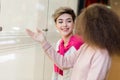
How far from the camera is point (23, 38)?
A: 2.36m

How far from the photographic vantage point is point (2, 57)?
6.62 feet

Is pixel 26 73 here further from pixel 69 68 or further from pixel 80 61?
pixel 80 61

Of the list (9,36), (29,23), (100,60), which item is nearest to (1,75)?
(9,36)

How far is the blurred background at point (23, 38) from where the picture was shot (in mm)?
2051

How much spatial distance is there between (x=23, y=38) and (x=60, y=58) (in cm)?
94

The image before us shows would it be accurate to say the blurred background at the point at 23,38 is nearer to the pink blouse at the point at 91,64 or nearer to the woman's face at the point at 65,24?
the pink blouse at the point at 91,64

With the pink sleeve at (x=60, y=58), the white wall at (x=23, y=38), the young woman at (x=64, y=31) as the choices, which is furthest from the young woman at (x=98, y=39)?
the white wall at (x=23, y=38)

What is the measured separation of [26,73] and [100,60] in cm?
144

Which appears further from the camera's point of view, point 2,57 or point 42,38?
point 2,57

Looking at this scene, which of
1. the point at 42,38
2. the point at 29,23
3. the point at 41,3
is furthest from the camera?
the point at 41,3

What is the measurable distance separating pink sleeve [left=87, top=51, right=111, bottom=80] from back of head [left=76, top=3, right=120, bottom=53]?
0.16ft

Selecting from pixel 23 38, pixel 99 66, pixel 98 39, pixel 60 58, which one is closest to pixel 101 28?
pixel 98 39

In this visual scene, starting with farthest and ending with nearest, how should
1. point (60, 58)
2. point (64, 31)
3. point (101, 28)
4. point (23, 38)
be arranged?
point (23, 38)
point (64, 31)
point (60, 58)
point (101, 28)

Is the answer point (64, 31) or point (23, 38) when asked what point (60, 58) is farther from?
point (23, 38)
